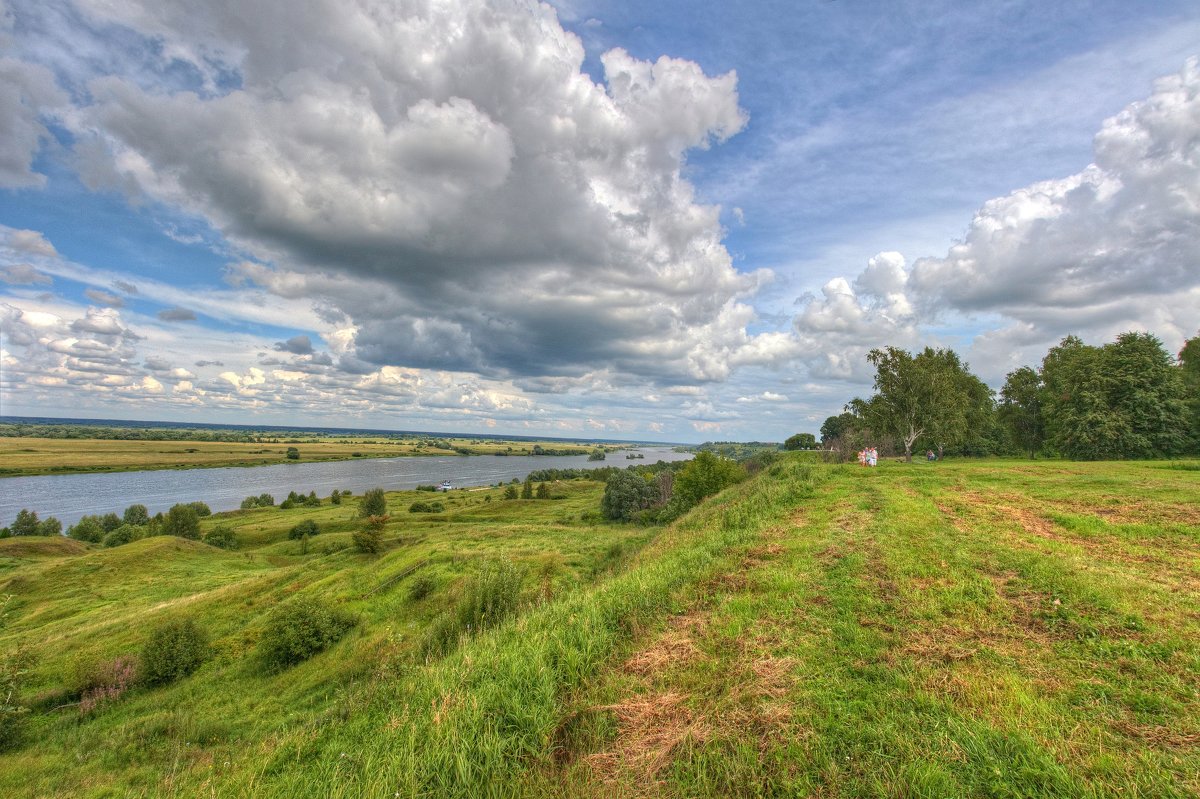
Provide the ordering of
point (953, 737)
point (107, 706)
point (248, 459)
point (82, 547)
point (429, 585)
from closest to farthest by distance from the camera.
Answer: point (953, 737), point (107, 706), point (429, 585), point (82, 547), point (248, 459)

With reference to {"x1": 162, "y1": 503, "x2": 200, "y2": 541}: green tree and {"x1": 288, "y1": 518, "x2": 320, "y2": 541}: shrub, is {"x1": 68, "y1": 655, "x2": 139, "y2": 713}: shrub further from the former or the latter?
{"x1": 162, "y1": 503, "x2": 200, "y2": 541}: green tree

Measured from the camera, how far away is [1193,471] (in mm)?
19172

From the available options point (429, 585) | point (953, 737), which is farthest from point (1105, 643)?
point (429, 585)

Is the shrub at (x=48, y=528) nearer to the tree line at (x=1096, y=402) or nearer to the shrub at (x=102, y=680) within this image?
the shrub at (x=102, y=680)

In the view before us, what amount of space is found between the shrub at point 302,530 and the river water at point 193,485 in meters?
47.8

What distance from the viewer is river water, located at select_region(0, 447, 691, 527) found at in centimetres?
10031

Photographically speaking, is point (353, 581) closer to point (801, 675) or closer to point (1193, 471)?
point (801, 675)

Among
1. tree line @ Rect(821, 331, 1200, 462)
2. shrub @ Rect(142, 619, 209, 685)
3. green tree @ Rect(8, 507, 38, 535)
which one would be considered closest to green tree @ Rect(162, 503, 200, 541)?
green tree @ Rect(8, 507, 38, 535)

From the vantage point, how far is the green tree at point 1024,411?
52812 mm

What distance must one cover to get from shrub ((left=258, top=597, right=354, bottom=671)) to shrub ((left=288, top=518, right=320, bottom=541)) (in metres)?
55.8

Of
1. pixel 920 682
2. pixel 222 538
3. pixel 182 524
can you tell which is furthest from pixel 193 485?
pixel 920 682

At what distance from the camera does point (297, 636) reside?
19.6 metres

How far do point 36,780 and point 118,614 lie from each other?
25.8m

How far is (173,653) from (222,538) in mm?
55135
